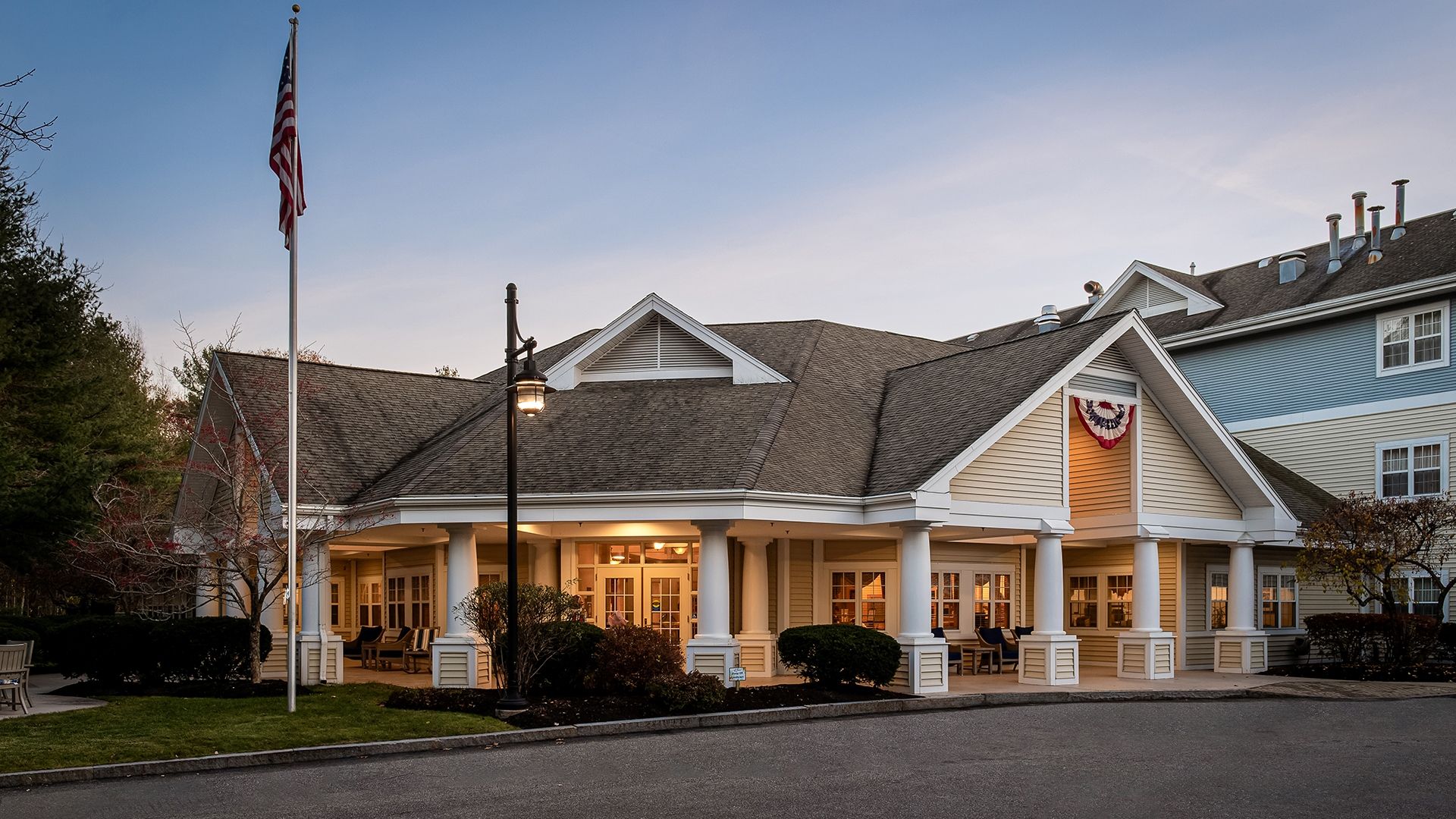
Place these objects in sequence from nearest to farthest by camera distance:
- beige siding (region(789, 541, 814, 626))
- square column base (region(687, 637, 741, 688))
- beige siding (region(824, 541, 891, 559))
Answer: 1. square column base (region(687, 637, 741, 688))
2. beige siding (region(824, 541, 891, 559))
3. beige siding (region(789, 541, 814, 626))

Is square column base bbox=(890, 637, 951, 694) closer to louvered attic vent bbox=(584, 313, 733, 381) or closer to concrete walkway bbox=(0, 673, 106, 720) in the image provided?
louvered attic vent bbox=(584, 313, 733, 381)

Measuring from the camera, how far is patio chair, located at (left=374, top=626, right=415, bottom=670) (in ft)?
78.7

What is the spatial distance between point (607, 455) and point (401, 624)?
26.5 ft

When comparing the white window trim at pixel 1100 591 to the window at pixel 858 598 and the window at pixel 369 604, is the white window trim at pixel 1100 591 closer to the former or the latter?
the window at pixel 858 598

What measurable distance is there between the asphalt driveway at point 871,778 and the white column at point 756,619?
556 centimetres

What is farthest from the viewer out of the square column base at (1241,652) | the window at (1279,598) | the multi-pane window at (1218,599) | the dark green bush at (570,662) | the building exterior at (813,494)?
the window at (1279,598)

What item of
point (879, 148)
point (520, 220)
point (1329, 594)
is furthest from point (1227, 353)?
point (520, 220)

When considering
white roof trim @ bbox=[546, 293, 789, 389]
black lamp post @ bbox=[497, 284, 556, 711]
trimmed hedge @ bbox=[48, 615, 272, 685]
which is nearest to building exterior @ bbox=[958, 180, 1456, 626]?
white roof trim @ bbox=[546, 293, 789, 389]

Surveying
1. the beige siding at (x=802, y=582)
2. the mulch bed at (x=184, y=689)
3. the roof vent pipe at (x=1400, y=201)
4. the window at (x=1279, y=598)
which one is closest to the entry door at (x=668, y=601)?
the beige siding at (x=802, y=582)

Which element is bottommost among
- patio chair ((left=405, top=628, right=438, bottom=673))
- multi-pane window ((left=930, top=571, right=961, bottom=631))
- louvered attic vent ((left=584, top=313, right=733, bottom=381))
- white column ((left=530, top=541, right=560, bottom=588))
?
patio chair ((left=405, top=628, right=438, bottom=673))

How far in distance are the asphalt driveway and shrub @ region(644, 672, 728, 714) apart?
1.19m

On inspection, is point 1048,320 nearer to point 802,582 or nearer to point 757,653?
point 802,582

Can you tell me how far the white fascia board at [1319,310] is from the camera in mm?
25234

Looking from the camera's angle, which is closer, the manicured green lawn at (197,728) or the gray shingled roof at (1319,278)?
the manicured green lawn at (197,728)
